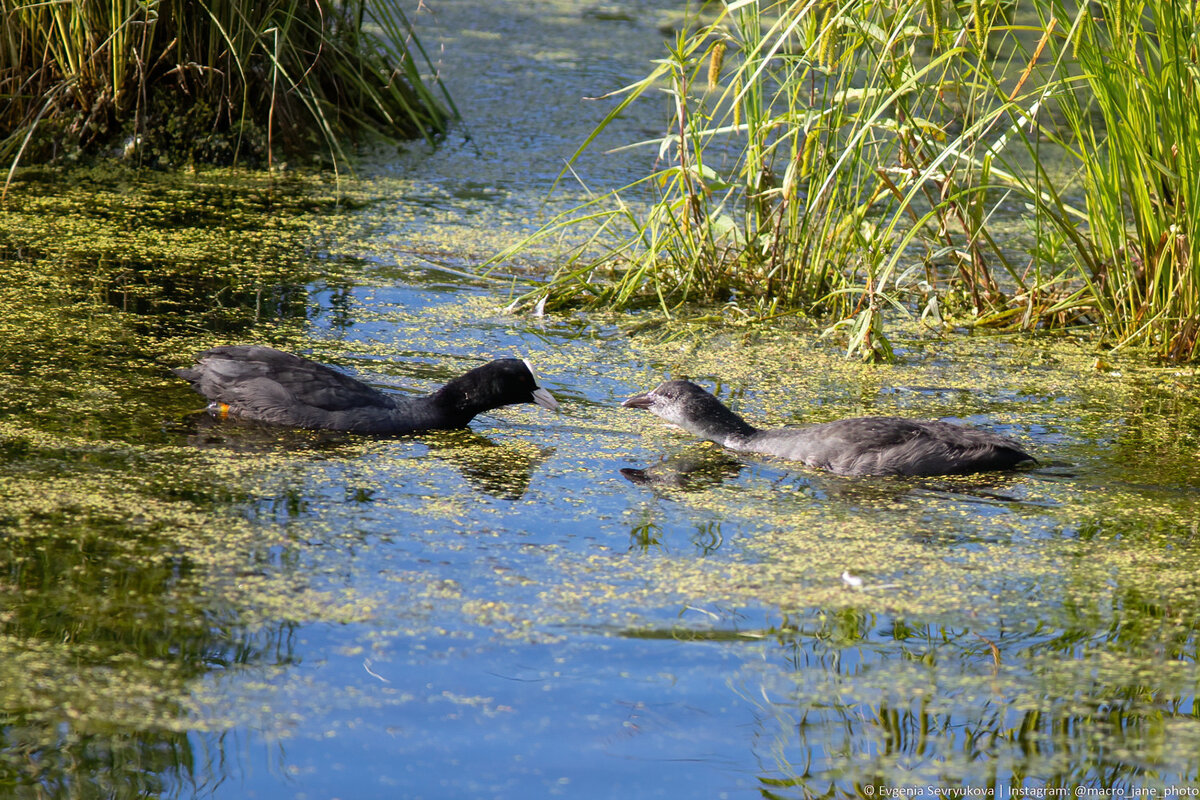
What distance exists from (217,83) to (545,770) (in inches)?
227

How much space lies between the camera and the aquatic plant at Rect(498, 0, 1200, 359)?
5.04 m

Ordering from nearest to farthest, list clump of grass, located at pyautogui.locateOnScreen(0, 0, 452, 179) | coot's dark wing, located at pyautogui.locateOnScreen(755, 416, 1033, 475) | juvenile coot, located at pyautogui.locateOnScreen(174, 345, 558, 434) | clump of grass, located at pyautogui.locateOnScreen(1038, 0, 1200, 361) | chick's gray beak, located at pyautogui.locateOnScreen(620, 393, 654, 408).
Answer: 1. coot's dark wing, located at pyautogui.locateOnScreen(755, 416, 1033, 475)
2. juvenile coot, located at pyautogui.locateOnScreen(174, 345, 558, 434)
3. chick's gray beak, located at pyautogui.locateOnScreen(620, 393, 654, 408)
4. clump of grass, located at pyautogui.locateOnScreen(1038, 0, 1200, 361)
5. clump of grass, located at pyautogui.locateOnScreen(0, 0, 452, 179)

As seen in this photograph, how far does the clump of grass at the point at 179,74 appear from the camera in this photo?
6980 millimetres

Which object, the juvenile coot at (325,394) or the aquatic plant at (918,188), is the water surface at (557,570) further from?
the aquatic plant at (918,188)

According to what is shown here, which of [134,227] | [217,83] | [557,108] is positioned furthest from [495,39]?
[134,227]

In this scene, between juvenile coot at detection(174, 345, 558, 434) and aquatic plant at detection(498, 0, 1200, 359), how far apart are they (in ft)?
3.55

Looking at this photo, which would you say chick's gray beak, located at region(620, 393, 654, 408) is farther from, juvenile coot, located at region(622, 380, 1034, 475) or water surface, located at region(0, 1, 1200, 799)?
juvenile coot, located at region(622, 380, 1034, 475)

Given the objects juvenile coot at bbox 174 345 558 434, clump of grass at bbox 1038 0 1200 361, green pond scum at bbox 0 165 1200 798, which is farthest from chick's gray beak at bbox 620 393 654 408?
clump of grass at bbox 1038 0 1200 361

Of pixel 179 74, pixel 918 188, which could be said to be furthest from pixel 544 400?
pixel 179 74

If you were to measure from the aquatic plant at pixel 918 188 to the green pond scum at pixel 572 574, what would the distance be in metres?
0.33

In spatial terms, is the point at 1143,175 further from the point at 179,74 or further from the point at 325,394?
the point at 179,74

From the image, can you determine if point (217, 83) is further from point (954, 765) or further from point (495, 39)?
point (954, 765)

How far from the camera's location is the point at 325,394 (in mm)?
4453

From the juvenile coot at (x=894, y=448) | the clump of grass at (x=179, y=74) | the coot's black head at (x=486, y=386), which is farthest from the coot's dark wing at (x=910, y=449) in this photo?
the clump of grass at (x=179, y=74)
